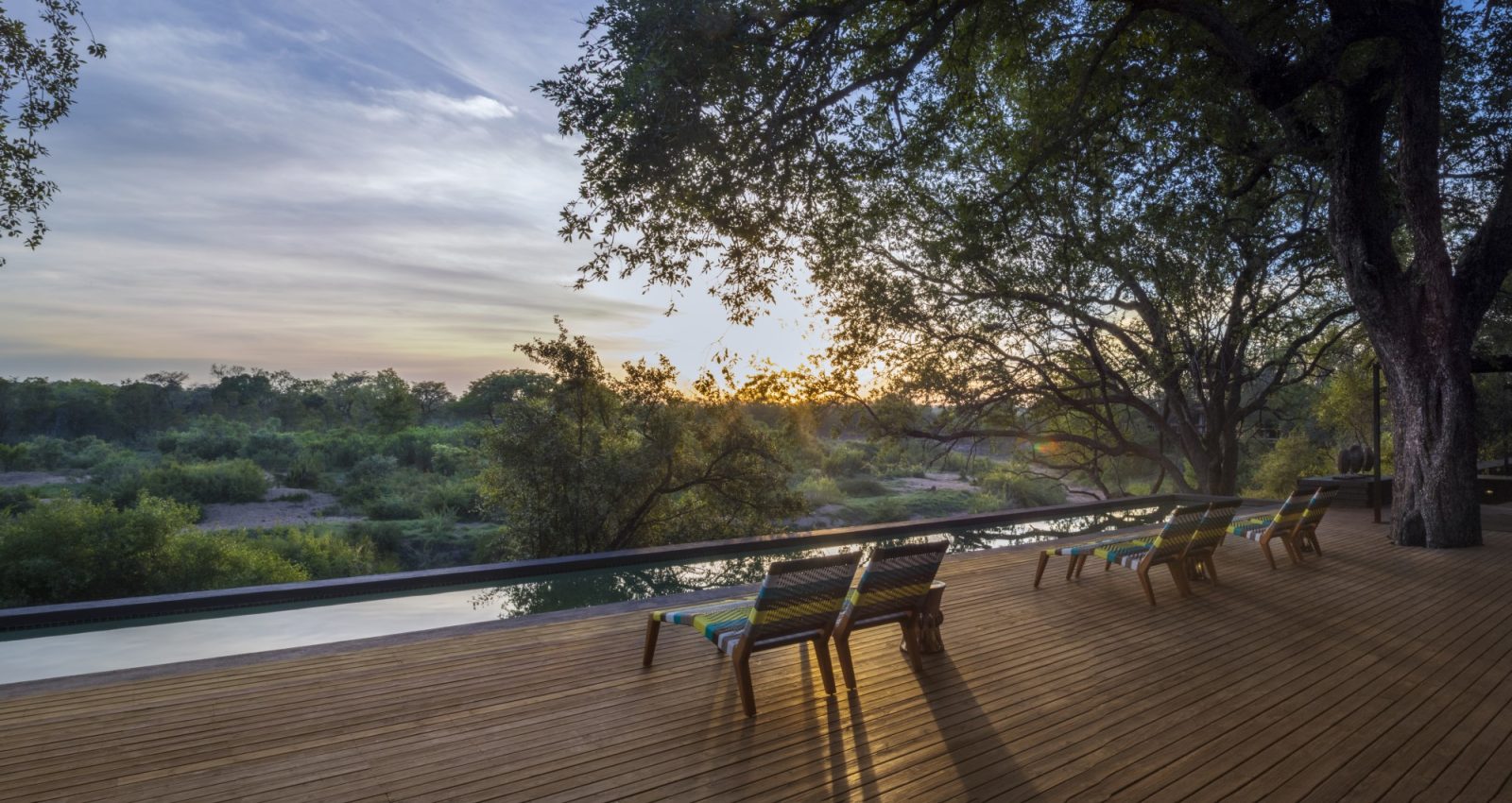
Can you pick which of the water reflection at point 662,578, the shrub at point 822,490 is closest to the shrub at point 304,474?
the shrub at point 822,490

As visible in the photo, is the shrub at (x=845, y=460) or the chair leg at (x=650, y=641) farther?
the shrub at (x=845, y=460)

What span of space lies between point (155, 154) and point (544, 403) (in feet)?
19.9

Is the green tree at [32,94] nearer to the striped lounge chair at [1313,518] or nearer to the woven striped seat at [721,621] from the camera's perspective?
the woven striped seat at [721,621]

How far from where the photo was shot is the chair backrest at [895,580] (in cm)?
382

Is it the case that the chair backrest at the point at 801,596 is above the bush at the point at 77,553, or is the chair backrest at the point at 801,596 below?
above

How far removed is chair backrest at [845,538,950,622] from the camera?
3818 millimetres

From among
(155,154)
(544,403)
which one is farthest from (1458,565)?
(155,154)

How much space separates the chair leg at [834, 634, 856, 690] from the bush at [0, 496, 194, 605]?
12266 mm

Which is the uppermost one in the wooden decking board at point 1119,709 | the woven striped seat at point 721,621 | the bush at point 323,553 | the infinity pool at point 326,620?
the woven striped seat at point 721,621

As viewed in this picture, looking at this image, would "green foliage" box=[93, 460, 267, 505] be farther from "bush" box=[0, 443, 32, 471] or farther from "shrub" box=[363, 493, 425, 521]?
"shrub" box=[363, 493, 425, 521]

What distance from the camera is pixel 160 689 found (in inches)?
153

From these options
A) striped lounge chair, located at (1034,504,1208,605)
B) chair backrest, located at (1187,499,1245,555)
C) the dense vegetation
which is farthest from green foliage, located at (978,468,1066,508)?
striped lounge chair, located at (1034,504,1208,605)

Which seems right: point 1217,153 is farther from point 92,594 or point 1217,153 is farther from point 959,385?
point 92,594

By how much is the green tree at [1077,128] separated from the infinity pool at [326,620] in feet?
9.23
